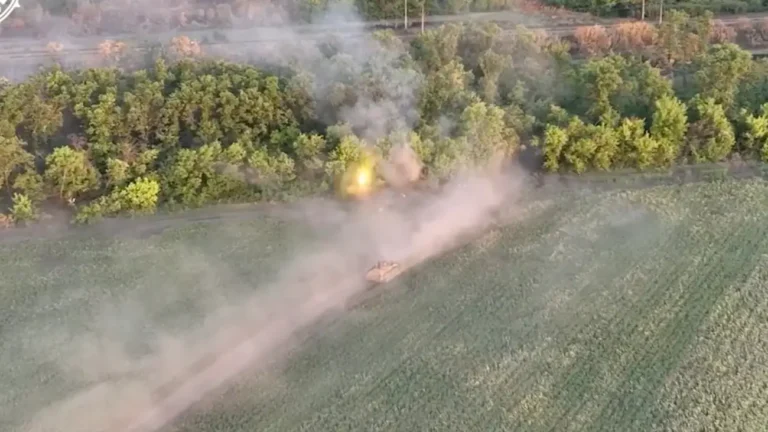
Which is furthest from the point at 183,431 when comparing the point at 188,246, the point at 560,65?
the point at 560,65

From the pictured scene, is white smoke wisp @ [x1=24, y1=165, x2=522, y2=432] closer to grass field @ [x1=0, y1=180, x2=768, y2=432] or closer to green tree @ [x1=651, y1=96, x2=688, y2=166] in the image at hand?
grass field @ [x1=0, y1=180, x2=768, y2=432]

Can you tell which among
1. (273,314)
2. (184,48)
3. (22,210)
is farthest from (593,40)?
(22,210)

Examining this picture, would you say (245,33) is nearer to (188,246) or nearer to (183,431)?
(188,246)

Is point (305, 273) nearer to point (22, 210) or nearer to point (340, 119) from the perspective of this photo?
point (340, 119)

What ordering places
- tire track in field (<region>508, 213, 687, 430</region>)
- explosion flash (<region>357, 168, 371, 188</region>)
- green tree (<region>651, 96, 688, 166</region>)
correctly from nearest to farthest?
tire track in field (<region>508, 213, 687, 430</region>)
explosion flash (<region>357, 168, 371, 188</region>)
green tree (<region>651, 96, 688, 166</region>)

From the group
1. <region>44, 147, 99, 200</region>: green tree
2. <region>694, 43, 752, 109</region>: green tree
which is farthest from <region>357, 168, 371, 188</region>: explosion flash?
<region>694, 43, 752, 109</region>: green tree

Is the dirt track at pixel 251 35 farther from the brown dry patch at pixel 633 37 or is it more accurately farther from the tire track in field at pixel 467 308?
the tire track in field at pixel 467 308
